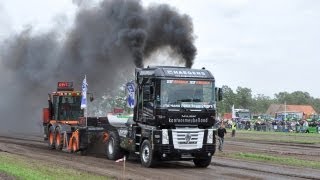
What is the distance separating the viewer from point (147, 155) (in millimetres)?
17531

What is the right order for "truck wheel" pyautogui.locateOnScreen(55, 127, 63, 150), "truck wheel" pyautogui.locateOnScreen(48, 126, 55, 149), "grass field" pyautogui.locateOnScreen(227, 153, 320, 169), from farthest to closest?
"truck wheel" pyautogui.locateOnScreen(48, 126, 55, 149) < "truck wheel" pyautogui.locateOnScreen(55, 127, 63, 150) < "grass field" pyautogui.locateOnScreen(227, 153, 320, 169)

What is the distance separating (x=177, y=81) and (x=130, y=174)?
11.2 ft

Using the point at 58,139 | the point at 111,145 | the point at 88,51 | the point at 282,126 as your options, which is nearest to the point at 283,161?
the point at 111,145

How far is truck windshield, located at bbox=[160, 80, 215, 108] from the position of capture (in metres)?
16.9

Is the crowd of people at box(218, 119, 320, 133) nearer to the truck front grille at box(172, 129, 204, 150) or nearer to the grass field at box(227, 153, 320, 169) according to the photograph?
the grass field at box(227, 153, 320, 169)

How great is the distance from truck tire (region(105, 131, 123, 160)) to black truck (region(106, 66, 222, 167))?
6.70ft

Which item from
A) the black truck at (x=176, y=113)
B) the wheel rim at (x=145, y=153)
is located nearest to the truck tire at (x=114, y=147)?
the black truck at (x=176, y=113)

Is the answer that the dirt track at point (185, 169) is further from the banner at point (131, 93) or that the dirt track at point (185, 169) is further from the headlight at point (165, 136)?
the banner at point (131, 93)

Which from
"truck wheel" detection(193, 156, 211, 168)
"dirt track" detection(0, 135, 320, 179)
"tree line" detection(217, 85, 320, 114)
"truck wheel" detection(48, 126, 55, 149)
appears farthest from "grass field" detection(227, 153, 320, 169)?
"tree line" detection(217, 85, 320, 114)

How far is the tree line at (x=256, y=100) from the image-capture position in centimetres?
12812

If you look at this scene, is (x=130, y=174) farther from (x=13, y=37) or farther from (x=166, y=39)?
(x=13, y=37)

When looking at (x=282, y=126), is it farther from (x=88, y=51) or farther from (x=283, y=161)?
(x=283, y=161)

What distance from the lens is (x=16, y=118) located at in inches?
1826

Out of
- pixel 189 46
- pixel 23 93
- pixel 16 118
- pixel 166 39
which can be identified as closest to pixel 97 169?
pixel 189 46
